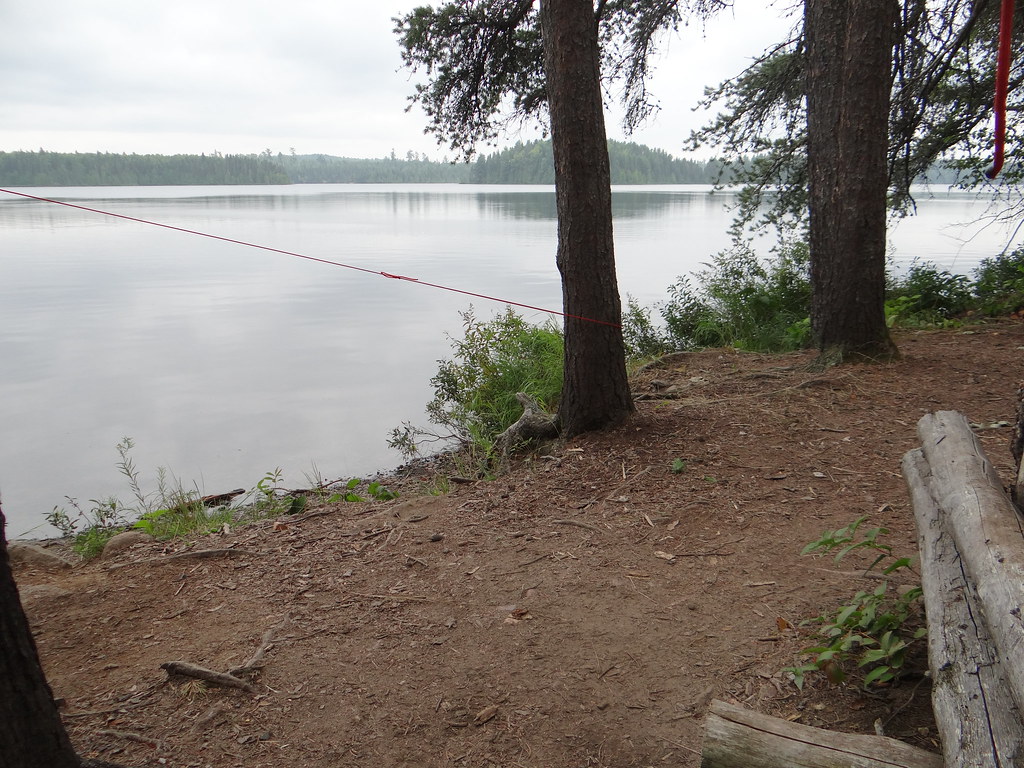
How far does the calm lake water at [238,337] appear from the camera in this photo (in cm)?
727

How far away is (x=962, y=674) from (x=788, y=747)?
47 cm

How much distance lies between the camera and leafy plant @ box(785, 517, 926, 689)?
230 cm

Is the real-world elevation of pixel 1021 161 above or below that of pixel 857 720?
above

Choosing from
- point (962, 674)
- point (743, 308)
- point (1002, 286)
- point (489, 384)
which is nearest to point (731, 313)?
point (743, 308)

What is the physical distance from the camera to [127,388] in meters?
9.24

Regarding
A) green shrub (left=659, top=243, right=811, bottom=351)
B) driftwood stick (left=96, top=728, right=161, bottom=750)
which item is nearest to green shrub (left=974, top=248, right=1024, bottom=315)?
green shrub (left=659, top=243, right=811, bottom=351)

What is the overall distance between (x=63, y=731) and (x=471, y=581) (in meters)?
1.91

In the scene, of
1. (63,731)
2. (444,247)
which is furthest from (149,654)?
(444,247)

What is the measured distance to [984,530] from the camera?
212 centimetres

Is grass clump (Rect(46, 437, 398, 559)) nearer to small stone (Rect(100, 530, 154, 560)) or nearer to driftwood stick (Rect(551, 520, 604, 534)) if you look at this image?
small stone (Rect(100, 530, 154, 560))

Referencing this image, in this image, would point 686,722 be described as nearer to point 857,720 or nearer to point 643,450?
point 857,720

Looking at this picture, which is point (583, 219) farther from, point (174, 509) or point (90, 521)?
point (90, 521)

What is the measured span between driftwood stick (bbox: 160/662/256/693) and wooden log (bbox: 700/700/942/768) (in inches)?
69.4

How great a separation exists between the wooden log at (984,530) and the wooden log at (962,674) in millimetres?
47
